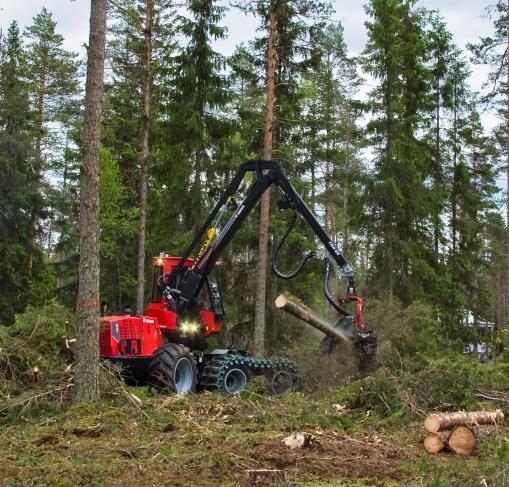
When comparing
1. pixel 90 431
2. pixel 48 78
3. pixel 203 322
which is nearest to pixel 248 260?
pixel 203 322

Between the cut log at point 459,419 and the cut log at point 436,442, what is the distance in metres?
0.08

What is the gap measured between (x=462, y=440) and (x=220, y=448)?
279cm

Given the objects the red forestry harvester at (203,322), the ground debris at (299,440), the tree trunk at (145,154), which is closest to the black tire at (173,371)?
the red forestry harvester at (203,322)

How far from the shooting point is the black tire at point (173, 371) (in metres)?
13.3

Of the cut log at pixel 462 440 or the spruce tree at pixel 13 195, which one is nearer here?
the cut log at pixel 462 440

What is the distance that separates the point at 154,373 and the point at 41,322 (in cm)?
241

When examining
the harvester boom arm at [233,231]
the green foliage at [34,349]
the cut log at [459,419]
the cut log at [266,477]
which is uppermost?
the harvester boom arm at [233,231]

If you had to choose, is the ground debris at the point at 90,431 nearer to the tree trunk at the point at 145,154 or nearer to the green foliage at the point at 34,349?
the green foliage at the point at 34,349

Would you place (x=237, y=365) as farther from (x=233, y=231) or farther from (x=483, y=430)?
(x=483, y=430)

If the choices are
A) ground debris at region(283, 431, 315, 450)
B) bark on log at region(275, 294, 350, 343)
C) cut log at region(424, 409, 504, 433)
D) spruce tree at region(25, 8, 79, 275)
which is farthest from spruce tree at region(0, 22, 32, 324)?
cut log at region(424, 409, 504, 433)

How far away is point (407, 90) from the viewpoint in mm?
24516

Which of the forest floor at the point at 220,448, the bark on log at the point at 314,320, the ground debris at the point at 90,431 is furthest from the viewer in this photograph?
the bark on log at the point at 314,320

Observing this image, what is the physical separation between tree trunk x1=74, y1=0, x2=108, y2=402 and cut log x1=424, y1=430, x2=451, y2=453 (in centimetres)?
486

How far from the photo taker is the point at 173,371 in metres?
13.4
